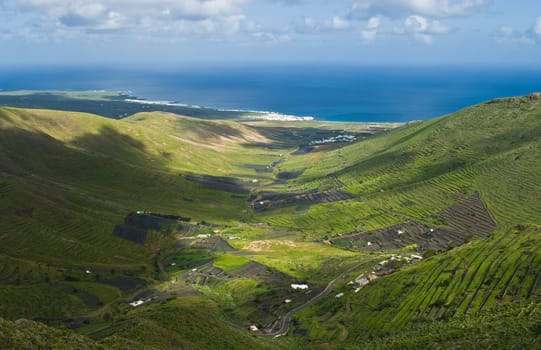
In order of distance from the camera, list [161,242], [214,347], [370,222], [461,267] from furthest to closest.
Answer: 1. [370,222]
2. [161,242]
3. [461,267]
4. [214,347]

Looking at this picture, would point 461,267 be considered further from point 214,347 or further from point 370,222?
point 370,222

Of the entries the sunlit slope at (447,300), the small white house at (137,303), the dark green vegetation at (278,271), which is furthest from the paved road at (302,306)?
the small white house at (137,303)

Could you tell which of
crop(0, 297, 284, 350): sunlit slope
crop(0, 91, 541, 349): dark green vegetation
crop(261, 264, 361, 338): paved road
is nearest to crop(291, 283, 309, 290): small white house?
crop(0, 91, 541, 349): dark green vegetation

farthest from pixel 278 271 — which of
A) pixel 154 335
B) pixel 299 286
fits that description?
pixel 154 335

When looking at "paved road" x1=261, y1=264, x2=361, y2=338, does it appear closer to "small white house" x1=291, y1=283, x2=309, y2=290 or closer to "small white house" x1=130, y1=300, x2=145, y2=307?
"small white house" x1=291, y1=283, x2=309, y2=290

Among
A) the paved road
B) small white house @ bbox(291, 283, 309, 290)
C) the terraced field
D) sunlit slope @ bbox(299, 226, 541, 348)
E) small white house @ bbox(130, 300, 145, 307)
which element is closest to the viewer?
sunlit slope @ bbox(299, 226, 541, 348)

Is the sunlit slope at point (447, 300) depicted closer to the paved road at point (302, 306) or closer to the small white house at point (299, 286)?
the paved road at point (302, 306)

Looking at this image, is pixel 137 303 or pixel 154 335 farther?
pixel 137 303

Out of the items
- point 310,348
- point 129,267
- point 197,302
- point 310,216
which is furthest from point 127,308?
point 310,216

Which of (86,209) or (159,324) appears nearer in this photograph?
(159,324)

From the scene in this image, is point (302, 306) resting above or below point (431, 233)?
below

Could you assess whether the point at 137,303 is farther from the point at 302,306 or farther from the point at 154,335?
the point at 302,306
